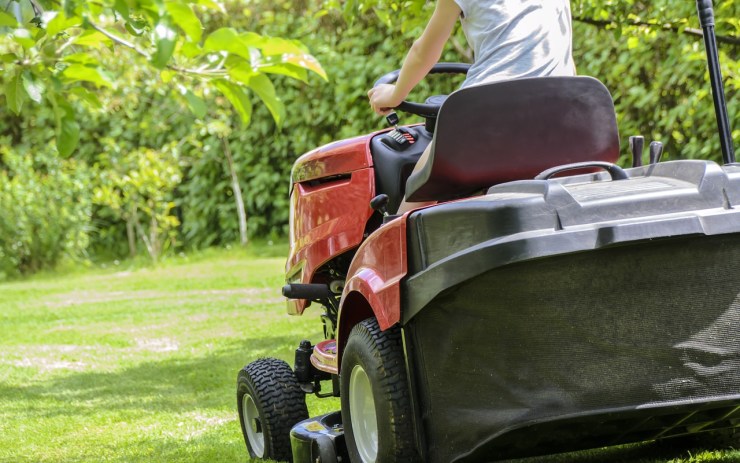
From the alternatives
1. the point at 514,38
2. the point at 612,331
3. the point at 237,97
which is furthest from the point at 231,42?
the point at 612,331

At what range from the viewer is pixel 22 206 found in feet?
45.8

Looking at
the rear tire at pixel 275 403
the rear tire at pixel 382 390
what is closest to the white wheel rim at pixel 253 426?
the rear tire at pixel 275 403

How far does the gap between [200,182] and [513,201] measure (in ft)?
44.0

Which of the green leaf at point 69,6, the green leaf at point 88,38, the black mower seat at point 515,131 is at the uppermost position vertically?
the green leaf at point 69,6

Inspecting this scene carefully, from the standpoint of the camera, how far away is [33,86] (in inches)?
104

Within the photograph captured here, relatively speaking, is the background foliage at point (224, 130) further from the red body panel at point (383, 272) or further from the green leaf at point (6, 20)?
the green leaf at point (6, 20)

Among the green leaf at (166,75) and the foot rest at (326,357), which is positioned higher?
the green leaf at (166,75)

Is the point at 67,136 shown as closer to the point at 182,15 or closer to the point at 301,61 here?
the point at 301,61

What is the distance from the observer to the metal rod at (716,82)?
2.97 m

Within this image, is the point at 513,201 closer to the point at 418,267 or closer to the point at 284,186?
the point at 418,267

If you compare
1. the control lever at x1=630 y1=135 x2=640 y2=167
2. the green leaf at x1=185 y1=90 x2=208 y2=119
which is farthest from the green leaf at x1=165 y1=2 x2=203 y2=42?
the control lever at x1=630 y1=135 x2=640 y2=167

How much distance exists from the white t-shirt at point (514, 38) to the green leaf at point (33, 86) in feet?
3.40

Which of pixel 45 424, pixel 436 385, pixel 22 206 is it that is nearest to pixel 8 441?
pixel 45 424

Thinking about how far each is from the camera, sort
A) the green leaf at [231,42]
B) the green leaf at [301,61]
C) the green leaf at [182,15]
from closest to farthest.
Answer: the green leaf at [182,15] < the green leaf at [231,42] < the green leaf at [301,61]
